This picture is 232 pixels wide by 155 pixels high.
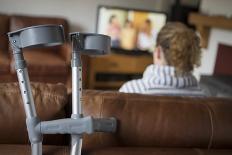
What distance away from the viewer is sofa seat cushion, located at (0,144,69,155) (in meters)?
0.90

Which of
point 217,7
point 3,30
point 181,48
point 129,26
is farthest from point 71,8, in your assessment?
point 181,48

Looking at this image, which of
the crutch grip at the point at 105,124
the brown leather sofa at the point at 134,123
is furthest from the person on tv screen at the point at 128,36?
the crutch grip at the point at 105,124

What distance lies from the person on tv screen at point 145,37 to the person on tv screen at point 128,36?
0.25 ft

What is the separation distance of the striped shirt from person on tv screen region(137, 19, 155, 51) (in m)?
2.38

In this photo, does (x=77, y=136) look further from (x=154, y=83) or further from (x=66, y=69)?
(x=66, y=69)

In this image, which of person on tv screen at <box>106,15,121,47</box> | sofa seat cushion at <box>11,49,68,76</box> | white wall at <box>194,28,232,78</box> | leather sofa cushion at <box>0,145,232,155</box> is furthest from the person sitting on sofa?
person on tv screen at <box>106,15,121,47</box>

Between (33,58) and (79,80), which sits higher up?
(79,80)

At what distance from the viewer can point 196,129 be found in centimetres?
103

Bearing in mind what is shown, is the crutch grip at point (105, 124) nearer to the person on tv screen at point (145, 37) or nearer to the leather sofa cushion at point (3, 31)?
the leather sofa cushion at point (3, 31)

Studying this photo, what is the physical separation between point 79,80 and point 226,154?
1.67 ft

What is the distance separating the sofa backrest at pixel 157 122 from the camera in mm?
991

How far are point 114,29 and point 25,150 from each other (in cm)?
297

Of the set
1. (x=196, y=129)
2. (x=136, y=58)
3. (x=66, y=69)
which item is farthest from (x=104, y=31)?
(x=196, y=129)

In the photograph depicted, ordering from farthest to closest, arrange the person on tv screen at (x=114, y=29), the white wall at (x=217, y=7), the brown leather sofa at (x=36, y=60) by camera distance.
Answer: the person on tv screen at (x=114, y=29)
the white wall at (x=217, y=7)
the brown leather sofa at (x=36, y=60)
